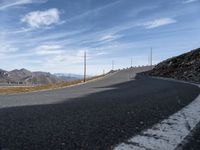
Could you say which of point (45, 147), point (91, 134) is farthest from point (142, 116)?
point (45, 147)

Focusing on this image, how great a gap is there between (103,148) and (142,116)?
361cm

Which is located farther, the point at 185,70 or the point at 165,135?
the point at 185,70

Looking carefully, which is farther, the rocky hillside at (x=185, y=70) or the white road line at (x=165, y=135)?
the rocky hillside at (x=185, y=70)

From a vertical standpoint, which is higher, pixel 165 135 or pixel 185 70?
pixel 185 70

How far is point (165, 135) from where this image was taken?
6000mm

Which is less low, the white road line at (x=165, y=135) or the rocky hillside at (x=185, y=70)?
the rocky hillside at (x=185, y=70)

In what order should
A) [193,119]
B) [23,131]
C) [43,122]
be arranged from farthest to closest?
[193,119], [43,122], [23,131]

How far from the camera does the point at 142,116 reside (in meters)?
8.27

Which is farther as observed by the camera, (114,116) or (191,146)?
(114,116)

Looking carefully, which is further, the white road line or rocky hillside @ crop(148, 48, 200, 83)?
rocky hillside @ crop(148, 48, 200, 83)

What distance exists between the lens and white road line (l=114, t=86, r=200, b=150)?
511cm

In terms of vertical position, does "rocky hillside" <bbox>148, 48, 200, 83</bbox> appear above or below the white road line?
above

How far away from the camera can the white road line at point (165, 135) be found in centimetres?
511

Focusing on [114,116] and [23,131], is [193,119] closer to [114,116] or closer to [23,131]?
[114,116]
